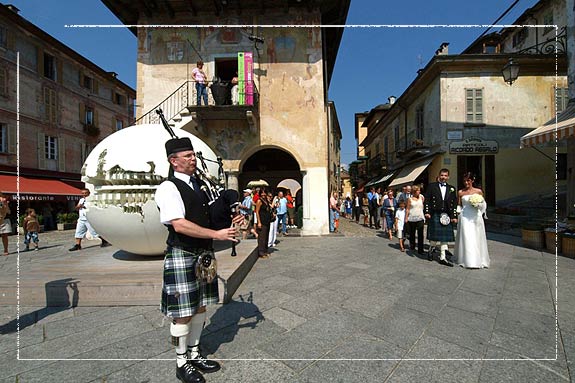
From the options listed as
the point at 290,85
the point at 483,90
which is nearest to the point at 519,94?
the point at 483,90

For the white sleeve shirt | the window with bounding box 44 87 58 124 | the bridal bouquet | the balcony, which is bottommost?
the bridal bouquet

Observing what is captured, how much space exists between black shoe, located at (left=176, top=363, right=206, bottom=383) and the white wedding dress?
556 cm

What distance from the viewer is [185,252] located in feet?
7.27

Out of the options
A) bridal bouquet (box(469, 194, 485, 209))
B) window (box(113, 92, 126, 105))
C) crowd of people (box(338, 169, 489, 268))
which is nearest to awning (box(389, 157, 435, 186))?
crowd of people (box(338, 169, 489, 268))

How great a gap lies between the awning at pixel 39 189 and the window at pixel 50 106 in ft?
14.8

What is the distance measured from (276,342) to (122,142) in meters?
4.08

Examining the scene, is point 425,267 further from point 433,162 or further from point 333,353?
point 433,162

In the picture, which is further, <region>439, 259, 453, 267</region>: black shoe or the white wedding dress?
<region>439, 259, 453, 267</region>: black shoe

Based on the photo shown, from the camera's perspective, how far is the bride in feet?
18.7

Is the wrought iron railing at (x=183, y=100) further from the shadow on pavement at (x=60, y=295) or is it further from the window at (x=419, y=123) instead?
the window at (x=419, y=123)

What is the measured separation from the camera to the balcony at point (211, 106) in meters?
10.8

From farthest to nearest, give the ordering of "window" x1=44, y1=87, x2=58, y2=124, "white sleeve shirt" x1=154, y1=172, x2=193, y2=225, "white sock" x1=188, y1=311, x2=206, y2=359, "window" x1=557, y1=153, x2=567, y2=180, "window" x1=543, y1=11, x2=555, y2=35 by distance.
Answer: "window" x1=44, y1=87, x2=58, y2=124, "window" x1=543, y1=11, x2=555, y2=35, "window" x1=557, y1=153, x2=567, y2=180, "white sock" x1=188, y1=311, x2=206, y2=359, "white sleeve shirt" x1=154, y1=172, x2=193, y2=225

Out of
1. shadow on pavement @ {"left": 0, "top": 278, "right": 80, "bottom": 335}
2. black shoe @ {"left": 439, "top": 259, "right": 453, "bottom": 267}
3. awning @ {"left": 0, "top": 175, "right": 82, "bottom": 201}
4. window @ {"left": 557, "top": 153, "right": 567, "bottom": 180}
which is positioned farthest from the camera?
awning @ {"left": 0, "top": 175, "right": 82, "bottom": 201}

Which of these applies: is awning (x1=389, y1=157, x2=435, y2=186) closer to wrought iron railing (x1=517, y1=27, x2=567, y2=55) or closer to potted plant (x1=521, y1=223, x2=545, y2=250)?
wrought iron railing (x1=517, y1=27, x2=567, y2=55)
